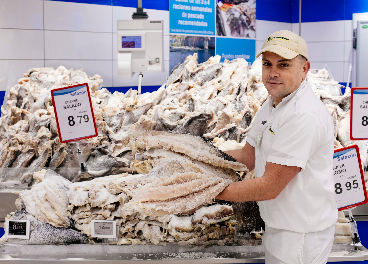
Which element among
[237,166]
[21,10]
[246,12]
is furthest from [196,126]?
[21,10]

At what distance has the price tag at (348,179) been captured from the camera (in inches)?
70.1

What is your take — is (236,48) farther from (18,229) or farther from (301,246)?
(18,229)

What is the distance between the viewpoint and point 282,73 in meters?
1.32

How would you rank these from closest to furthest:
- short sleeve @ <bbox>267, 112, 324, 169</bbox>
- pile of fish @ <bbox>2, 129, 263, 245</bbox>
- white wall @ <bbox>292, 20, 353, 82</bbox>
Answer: short sleeve @ <bbox>267, 112, 324, 169</bbox> → pile of fish @ <bbox>2, 129, 263, 245</bbox> → white wall @ <bbox>292, 20, 353, 82</bbox>

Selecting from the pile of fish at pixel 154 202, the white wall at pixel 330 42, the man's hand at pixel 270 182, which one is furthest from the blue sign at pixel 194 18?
the man's hand at pixel 270 182

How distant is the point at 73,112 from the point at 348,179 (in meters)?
1.45

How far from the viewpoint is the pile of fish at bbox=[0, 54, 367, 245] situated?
1520mm

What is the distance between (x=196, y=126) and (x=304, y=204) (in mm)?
725

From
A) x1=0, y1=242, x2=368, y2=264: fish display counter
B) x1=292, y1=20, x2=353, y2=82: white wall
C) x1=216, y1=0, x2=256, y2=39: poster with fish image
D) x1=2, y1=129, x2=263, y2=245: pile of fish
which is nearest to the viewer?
x1=2, y1=129, x2=263, y2=245: pile of fish

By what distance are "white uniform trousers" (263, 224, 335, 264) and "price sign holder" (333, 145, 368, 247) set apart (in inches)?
18.1

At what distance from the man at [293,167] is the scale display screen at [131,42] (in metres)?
0.79

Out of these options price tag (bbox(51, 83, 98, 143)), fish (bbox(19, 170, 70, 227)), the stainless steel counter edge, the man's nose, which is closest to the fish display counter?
the stainless steel counter edge

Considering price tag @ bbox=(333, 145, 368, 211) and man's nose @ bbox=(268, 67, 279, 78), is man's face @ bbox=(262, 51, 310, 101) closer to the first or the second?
man's nose @ bbox=(268, 67, 279, 78)

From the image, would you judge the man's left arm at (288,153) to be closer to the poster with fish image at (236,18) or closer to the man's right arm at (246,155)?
the man's right arm at (246,155)
